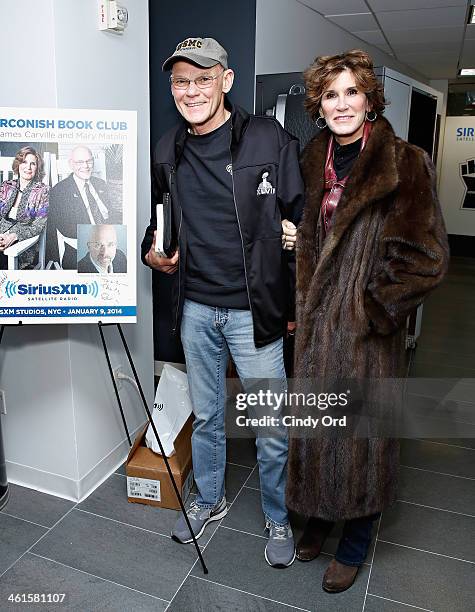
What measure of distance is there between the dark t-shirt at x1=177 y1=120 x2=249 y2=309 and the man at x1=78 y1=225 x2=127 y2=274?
0.80ft

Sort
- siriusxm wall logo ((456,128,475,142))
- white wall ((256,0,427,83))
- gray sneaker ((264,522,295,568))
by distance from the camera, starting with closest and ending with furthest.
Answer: gray sneaker ((264,522,295,568)), white wall ((256,0,427,83)), siriusxm wall logo ((456,128,475,142))

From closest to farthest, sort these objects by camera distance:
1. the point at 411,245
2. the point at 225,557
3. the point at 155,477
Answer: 1. the point at 411,245
2. the point at 225,557
3. the point at 155,477

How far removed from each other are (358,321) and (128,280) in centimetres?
78

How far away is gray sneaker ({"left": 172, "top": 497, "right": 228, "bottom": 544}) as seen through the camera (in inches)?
86.1

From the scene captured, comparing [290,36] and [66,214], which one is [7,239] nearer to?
[66,214]

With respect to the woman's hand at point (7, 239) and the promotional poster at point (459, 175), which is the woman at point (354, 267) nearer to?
the woman's hand at point (7, 239)

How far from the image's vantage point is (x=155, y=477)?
2359 mm

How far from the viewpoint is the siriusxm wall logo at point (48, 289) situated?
75.5 inches

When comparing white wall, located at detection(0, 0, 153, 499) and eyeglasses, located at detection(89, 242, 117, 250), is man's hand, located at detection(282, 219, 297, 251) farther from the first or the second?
white wall, located at detection(0, 0, 153, 499)

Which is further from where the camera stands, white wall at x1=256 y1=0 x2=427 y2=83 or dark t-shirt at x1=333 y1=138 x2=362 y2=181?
white wall at x1=256 y1=0 x2=427 y2=83

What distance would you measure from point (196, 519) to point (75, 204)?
1285 mm

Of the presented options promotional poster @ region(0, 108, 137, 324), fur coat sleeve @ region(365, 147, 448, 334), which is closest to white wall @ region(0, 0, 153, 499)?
promotional poster @ region(0, 108, 137, 324)

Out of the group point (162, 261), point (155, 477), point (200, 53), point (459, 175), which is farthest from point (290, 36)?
point (459, 175)

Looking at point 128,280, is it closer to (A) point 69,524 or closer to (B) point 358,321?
(B) point 358,321
